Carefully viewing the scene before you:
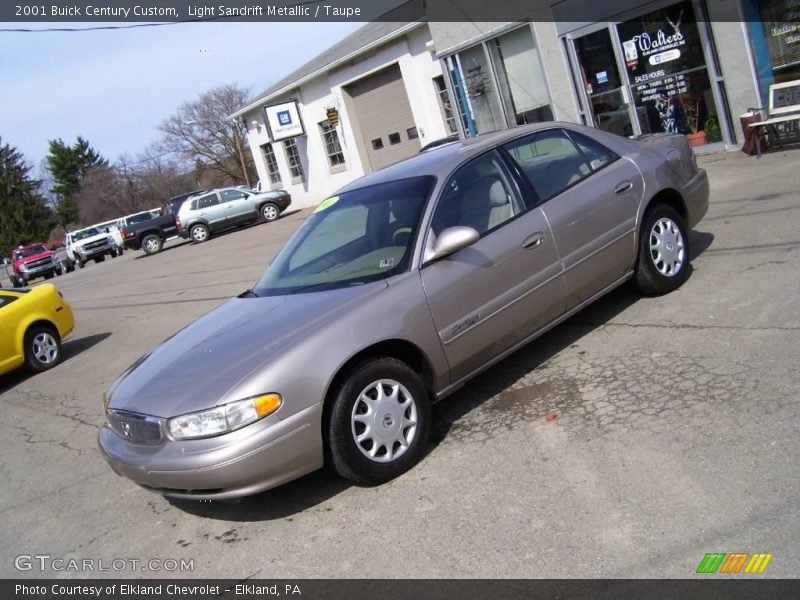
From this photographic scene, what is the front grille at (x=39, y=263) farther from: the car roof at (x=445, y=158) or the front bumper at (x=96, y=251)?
the car roof at (x=445, y=158)

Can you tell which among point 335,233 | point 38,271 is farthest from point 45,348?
point 38,271

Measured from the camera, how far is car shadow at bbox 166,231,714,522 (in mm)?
4406

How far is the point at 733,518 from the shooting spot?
3191mm

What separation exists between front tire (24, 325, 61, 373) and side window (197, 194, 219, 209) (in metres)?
18.8

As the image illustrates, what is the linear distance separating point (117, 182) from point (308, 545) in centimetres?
8051

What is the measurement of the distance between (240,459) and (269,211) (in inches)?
1019

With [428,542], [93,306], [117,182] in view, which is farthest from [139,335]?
[117,182]

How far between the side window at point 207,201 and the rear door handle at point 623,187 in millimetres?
24979

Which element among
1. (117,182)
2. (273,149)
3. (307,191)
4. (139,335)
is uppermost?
(117,182)

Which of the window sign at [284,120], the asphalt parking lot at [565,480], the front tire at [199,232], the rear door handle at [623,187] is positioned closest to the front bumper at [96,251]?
the front tire at [199,232]

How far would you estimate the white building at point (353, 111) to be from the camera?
2177 centimetres

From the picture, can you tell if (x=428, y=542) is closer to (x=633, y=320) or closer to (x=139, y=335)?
(x=633, y=320)

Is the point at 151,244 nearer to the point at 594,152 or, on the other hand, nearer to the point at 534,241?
the point at 594,152

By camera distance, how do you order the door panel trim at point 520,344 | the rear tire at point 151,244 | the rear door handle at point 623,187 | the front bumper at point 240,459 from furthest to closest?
the rear tire at point 151,244 → the rear door handle at point 623,187 → the door panel trim at point 520,344 → the front bumper at point 240,459
